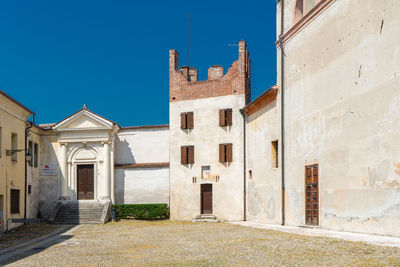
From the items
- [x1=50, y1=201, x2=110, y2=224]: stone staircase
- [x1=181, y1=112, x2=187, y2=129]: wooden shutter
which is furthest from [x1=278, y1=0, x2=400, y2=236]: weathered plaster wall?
[x1=50, y1=201, x2=110, y2=224]: stone staircase

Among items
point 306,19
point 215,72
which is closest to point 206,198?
point 215,72

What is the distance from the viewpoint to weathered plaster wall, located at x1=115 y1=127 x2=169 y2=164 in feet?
91.9

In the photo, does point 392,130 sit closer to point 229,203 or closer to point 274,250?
point 274,250

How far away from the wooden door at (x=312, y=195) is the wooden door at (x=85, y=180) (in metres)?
14.6

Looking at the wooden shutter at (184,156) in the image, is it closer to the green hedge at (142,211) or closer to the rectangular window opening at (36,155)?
the green hedge at (142,211)

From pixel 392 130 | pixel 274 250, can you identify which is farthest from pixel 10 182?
pixel 392 130

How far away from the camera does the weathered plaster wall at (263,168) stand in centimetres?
2038

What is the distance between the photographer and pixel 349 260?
8.65m

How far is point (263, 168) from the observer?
72.1 ft

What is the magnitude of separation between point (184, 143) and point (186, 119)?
1.39 meters

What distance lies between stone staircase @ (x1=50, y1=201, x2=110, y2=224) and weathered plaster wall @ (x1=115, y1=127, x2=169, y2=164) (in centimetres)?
317

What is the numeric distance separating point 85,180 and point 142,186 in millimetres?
3532

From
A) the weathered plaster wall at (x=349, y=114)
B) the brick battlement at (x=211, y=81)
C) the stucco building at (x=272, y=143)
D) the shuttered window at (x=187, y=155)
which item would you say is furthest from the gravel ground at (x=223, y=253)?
the brick battlement at (x=211, y=81)

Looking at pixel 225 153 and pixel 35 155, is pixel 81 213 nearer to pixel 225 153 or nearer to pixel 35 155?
pixel 35 155
